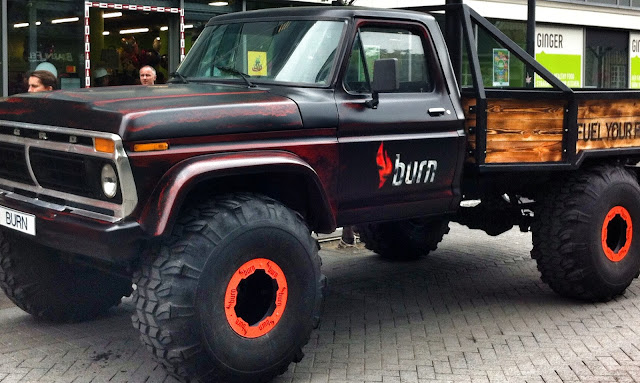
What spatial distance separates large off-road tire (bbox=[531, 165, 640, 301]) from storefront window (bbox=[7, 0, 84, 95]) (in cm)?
737

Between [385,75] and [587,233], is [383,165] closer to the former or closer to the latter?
[385,75]

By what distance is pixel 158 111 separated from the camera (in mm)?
4598

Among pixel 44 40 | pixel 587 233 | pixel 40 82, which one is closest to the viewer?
pixel 587 233

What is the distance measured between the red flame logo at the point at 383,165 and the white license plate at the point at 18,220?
204 cm

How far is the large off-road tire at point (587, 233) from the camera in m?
6.57

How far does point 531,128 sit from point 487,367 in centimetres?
199

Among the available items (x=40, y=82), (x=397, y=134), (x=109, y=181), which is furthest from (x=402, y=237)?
(x=109, y=181)

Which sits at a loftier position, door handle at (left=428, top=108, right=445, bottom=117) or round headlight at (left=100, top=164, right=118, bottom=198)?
door handle at (left=428, top=108, right=445, bottom=117)

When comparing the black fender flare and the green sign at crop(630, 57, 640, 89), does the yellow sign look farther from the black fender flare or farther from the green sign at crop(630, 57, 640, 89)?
the green sign at crop(630, 57, 640, 89)

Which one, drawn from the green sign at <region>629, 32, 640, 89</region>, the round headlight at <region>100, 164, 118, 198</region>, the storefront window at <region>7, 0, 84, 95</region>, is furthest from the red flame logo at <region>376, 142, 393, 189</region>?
the green sign at <region>629, 32, 640, 89</region>

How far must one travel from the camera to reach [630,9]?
21.5m

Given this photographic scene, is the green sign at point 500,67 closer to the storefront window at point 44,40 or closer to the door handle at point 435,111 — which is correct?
the storefront window at point 44,40

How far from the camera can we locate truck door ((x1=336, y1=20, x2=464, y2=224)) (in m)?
5.45

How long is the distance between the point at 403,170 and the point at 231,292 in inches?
60.8
